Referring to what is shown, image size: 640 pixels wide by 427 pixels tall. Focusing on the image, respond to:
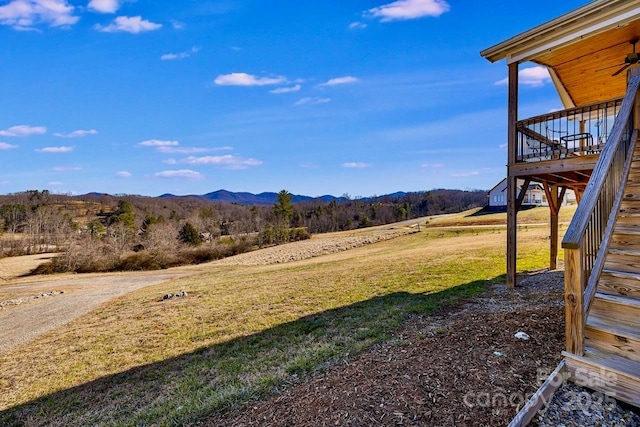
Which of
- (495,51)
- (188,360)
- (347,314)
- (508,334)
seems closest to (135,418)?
(188,360)

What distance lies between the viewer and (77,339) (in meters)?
7.82

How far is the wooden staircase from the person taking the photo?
2.18m

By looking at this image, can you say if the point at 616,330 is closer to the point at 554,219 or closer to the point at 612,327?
the point at 612,327

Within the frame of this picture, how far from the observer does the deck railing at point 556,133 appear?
5.55 m

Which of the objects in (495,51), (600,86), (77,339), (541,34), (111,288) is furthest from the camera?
(111,288)

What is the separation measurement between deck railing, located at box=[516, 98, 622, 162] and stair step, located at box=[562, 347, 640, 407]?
4.31 m

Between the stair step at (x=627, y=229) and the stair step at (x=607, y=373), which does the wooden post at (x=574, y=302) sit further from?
the stair step at (x=627, y=229)

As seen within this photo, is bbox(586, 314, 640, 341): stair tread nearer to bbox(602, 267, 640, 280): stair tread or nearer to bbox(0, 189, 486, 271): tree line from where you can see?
bbox(602, 267, 640, 280): stair tread

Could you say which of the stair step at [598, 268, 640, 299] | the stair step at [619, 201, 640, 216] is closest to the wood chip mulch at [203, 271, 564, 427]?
the stair step at [598, 268, 640, 299]

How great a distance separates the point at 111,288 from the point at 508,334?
1868 cm

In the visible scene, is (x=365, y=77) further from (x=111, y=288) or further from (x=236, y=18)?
(x=111, y=288)

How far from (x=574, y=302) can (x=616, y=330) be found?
16.6 inches

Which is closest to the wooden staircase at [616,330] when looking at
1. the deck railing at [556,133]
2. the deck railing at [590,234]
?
the deck railing at [590,234]

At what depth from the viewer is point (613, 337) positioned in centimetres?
242
